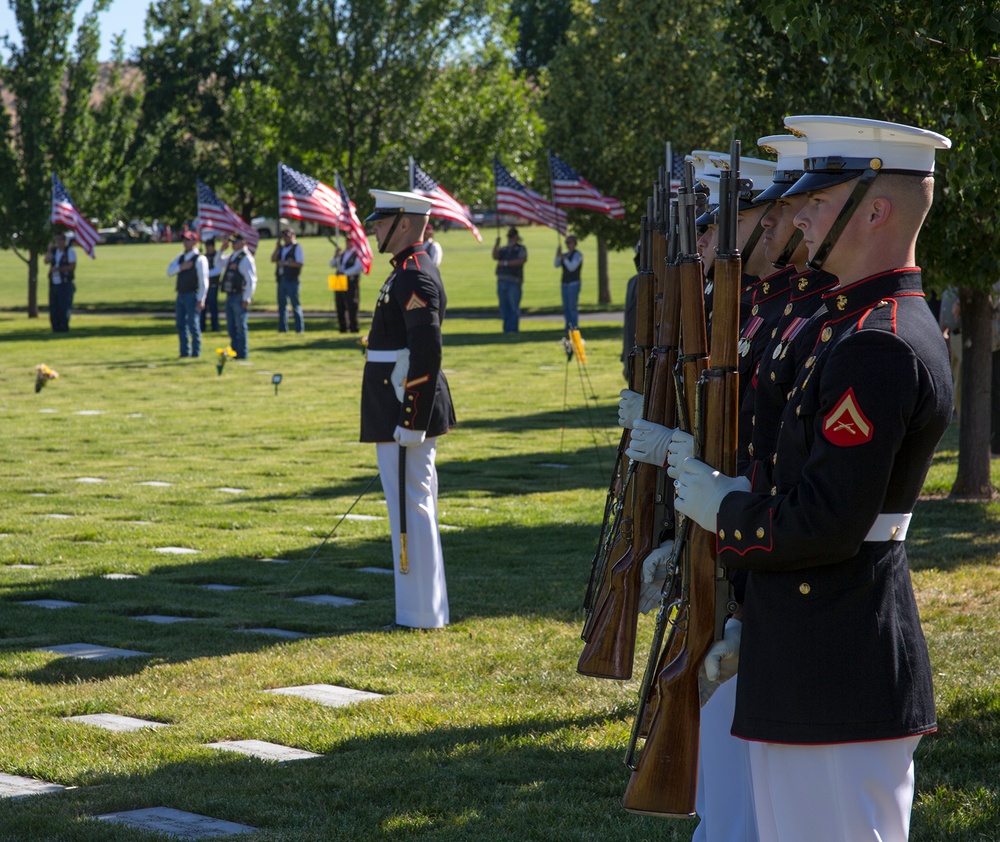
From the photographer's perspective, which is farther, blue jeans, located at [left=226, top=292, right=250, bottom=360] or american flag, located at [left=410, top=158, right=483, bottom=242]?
blue jeans, located at [left=226, top=292, right=250, bottom=360]

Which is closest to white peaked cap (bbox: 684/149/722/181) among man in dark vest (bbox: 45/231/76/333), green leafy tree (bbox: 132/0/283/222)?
man in dark vest (bbox: 45/231/76/333)

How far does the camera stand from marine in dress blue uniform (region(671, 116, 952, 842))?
2.73 m

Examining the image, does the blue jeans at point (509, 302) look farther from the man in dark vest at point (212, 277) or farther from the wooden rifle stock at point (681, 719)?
the wooden rifle stock at point (681, 719)

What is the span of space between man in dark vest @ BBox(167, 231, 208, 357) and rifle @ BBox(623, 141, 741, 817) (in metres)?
22.8

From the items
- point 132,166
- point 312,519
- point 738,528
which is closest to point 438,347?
point 312,519

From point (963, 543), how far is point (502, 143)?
3139 cm

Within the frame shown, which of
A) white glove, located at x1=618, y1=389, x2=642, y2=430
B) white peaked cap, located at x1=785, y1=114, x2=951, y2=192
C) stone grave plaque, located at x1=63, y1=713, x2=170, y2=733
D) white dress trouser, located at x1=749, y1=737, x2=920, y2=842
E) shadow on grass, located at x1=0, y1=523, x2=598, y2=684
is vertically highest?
white peaked cap, located at x1=785, y1=114, x2=951, y2=192

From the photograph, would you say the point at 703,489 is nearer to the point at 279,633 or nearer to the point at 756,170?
the point at 756,170

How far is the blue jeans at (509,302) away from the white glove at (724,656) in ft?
90.1

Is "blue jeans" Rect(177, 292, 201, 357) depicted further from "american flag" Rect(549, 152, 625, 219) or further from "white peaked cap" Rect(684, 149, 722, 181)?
"white peaked cap" Rect(684, 149, 722, 181)

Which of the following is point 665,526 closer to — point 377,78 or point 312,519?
point 312,519

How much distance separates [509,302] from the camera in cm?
3086

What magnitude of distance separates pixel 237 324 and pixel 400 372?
18000 mm

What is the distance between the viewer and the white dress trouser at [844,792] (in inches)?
111
